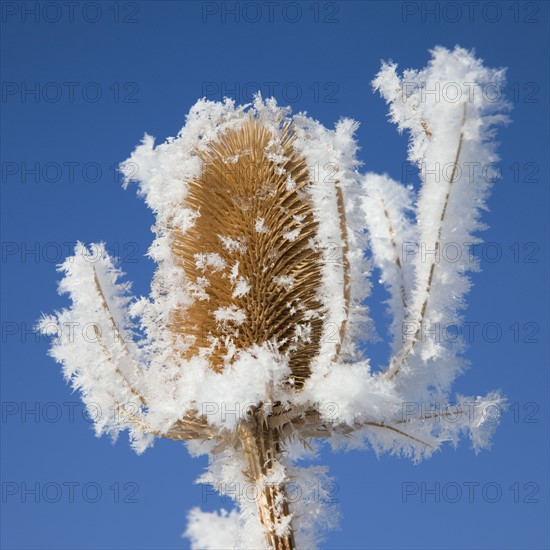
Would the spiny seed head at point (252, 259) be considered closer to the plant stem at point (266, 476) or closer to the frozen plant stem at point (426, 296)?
the plant stem at point (266, 476)

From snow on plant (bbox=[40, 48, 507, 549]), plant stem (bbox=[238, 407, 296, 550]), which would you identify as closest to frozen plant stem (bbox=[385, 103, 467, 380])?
snow on plant (bbox=[40, 48, 507, 549])

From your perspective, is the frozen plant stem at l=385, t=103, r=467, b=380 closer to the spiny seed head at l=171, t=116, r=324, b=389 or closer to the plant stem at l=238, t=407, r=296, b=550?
the spiny seed head at l=171, t=116, r=324, b=389

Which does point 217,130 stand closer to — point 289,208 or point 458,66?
point 289,208

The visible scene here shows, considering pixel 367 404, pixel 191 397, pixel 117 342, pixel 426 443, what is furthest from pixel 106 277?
pixel 426 443

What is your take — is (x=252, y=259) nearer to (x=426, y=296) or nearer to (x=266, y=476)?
(x=426, y=296)

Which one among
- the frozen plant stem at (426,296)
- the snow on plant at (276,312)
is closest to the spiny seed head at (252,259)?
the snow on plant at (276,312)

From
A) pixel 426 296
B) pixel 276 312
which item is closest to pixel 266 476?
pixel 276 312

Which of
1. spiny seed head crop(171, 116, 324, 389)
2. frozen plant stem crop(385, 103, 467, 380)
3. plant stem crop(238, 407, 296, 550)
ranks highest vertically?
spiny seed head crop(171, 116, 324, 389)

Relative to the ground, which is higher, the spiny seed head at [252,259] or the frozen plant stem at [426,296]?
the spiny seed head at [252,259]
